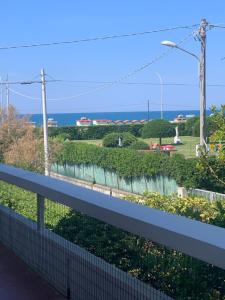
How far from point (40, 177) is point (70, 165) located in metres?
34.0

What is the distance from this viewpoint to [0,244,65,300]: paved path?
3.77 m

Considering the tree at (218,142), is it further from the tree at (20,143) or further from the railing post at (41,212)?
the tree at (20,143)

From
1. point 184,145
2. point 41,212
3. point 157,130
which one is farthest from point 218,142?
point 157,130

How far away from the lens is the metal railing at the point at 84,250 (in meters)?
2.29

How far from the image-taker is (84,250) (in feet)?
11.7

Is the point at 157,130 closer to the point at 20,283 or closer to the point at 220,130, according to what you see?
the point at 220,130

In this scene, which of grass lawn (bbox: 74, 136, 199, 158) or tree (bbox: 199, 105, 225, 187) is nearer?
tree (bbox: 199, 105, 225, 187)

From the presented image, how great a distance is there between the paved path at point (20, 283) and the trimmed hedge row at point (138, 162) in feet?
52.0

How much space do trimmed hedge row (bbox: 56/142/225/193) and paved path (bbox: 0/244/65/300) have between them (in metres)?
15.9

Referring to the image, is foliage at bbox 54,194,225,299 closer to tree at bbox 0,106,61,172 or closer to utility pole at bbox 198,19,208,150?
utility pole at bbox 198,19,208,150

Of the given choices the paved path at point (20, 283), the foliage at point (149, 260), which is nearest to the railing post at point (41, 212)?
the foliage at point (149, 260)

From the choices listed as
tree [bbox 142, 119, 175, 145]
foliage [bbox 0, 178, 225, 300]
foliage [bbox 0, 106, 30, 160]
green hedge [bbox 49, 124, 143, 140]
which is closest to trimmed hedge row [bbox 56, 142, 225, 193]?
foliage [bbox 0, 106, 30, 160]

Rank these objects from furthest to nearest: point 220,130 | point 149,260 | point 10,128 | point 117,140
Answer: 1. point 117,140
2. point 10,128
3. point 220,130
4. point 149,260

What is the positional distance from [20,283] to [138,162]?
26.0 meters
